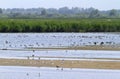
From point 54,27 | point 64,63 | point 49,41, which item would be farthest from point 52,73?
point 54,27

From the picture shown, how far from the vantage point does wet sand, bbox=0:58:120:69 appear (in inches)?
1289

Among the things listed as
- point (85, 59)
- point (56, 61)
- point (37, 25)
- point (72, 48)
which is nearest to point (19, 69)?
point (56, 61)

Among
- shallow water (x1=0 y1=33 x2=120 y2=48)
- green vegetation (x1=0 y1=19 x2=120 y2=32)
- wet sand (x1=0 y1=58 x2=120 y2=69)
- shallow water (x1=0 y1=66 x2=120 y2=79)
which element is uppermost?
shallow water (x1=0 y1=66 x2=120 y2=79)

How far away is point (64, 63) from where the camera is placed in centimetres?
3388

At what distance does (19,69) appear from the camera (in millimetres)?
31125

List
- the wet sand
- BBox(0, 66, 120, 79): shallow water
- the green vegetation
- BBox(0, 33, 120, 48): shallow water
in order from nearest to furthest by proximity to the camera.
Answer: BBox(0, 66, 120, 79): shallow water < the wet sand < BBox(0, 33, 120, 48): shallow water < the green vegetation

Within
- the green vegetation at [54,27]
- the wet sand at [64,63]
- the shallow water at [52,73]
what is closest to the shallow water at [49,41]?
the wet sand at [64,63]

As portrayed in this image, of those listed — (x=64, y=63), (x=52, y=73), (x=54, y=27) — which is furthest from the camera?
(x=54, y=27)

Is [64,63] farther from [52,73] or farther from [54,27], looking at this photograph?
[54,27]

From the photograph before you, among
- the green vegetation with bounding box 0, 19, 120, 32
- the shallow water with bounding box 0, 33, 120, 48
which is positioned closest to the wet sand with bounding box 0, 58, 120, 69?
the shallow water with bounding box 0, 33, 120, 48

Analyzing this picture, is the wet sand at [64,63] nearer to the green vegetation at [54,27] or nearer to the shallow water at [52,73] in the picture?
the shallow water at [52,73]

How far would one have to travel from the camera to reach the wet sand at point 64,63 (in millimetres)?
32750

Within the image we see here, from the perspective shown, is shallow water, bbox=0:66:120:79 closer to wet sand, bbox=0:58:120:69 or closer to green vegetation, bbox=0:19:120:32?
wet sand, bbox=0:58:120:69

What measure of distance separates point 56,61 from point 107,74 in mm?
5927
